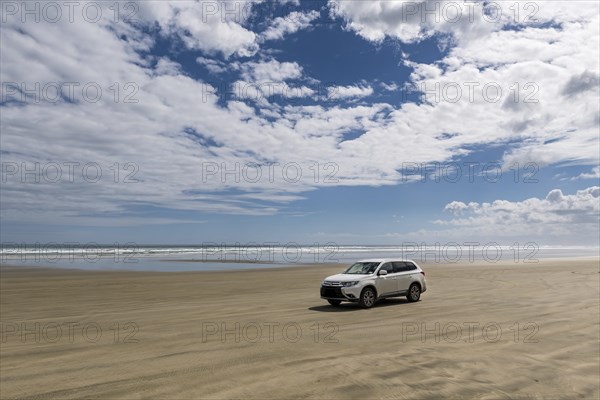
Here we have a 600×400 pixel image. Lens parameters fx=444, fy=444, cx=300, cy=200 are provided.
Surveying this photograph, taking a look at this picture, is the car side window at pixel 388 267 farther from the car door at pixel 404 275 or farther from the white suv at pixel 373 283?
the car door at pixel 404 275

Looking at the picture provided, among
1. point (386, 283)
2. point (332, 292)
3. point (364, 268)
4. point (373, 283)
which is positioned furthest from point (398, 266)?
point (332, 292)

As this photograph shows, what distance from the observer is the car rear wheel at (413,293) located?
18.2 metres

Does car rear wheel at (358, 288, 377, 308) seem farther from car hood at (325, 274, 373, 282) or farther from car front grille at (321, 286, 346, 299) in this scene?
car front grille at (321, 286, 346, 299)

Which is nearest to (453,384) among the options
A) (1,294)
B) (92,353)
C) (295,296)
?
(92,353)

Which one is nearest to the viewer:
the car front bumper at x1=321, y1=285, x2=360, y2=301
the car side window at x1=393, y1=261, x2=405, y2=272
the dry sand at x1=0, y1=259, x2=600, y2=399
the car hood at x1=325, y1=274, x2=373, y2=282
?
the dry sand at x1=0, y1=259, x2=600, y2=399

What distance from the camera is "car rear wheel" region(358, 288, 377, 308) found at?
16.7 m

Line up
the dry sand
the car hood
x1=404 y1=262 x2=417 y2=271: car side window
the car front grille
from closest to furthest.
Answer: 1. the dry sand
2. the car front grille
3. the car hood
4. x1=404 y1=262 x2=417 y2=271: car side window

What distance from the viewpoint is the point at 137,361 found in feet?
28.3

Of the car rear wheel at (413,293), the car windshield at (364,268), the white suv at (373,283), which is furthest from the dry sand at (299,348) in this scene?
the car windshield at (364,268)

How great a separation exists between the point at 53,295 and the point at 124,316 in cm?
812

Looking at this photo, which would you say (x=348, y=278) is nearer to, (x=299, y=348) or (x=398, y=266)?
(x=398, y=266)

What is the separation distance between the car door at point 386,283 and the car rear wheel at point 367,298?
38 cm

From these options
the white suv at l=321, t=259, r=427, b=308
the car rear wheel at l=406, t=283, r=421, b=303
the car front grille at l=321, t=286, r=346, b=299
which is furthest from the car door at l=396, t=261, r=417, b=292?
the car front grille at l=321, t=286, r=346, b=299

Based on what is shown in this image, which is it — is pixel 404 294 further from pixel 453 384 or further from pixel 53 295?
pixel 53 295
